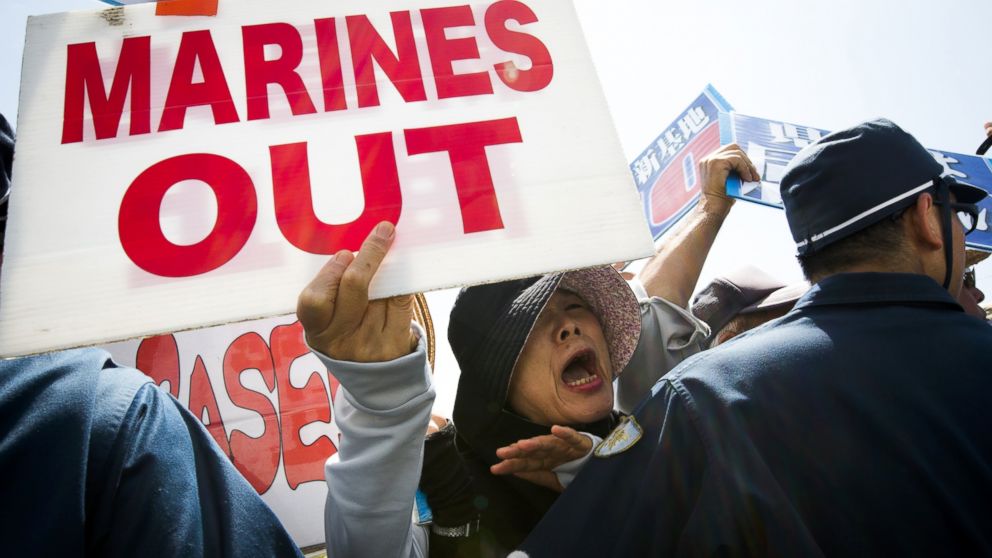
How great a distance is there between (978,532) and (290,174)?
1.53 m

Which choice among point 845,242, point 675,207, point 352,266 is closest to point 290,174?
point 352,266

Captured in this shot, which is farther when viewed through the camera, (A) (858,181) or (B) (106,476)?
(A) (858,181)

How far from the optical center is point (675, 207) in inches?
129

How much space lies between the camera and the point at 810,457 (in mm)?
1060

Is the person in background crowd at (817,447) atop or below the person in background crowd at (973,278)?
atop

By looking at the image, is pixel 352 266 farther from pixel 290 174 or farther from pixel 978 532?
pixel 978 532

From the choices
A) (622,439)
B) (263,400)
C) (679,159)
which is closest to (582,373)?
(622,439)

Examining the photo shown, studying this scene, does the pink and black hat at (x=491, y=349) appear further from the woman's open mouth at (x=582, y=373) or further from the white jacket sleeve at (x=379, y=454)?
the white jacket sleeve at (x=379, y=454)

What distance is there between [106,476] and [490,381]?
1062 millimetres

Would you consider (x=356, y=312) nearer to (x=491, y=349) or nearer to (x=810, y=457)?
(x=491, y=349)

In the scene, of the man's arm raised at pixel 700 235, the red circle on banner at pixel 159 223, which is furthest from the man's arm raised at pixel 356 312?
the man's arm raised at pixel 700 235

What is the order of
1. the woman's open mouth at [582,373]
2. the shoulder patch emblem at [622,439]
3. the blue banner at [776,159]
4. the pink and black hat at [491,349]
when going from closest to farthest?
the shoulder patch emblem at [622,439] < the pink and black hat at [491,349] < the woman's open mouth at [582,373] < the blue banner at [776,159]

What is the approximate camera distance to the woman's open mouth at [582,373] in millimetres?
1859

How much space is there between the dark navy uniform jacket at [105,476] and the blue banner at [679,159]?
2781 mm
